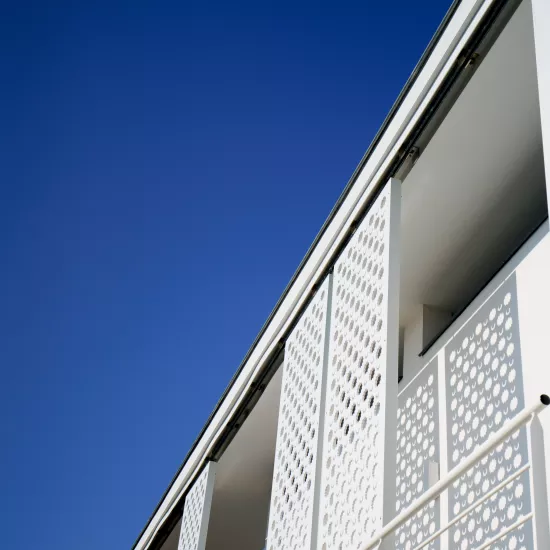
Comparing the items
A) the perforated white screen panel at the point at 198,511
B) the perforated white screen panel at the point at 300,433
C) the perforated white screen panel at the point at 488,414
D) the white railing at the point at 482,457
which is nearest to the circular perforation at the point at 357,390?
the perforated white screen panel at the point at 300,433

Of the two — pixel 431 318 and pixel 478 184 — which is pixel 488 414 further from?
pixel 431 318

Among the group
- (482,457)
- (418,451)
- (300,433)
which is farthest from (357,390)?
(482,457)

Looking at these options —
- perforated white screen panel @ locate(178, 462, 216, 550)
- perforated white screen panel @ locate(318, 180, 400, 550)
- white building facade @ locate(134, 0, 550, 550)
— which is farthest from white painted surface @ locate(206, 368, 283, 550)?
perforated white screen panel @ locate(318, 180, 400, 550)

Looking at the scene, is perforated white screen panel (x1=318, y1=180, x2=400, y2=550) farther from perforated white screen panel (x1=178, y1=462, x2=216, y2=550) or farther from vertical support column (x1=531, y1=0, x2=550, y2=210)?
perforated white screen panel (x1=178, y1=462, x2=216, y2=550)

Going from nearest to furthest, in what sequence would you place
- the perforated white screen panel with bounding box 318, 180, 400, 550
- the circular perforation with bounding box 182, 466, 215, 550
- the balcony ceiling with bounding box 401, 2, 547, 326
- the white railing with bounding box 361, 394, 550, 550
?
the white railing with bounding box 361, 394, 550, 550
the perforated white screen panel with bounding box 318, 180, 400, 550
the balcony ceiling with bounding box 401, 2, 547, 326
the circular perforation with bounding box 182, 466, 215, 550

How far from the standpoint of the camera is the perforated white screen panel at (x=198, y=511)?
7156 mm

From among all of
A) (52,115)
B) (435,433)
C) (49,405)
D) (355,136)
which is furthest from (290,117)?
(435,433)

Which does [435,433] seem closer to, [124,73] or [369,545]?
[369,545]

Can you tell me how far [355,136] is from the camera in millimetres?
16453

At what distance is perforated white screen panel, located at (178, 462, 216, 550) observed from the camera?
716 centimetres

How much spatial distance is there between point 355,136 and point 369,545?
504 inches

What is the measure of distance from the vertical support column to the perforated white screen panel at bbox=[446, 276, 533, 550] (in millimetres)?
1563

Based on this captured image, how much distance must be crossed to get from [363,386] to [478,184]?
1.49m

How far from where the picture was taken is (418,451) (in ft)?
19.8
